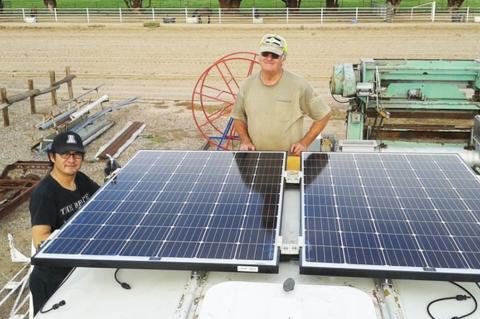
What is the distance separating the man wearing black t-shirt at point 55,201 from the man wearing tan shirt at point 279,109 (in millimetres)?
1838

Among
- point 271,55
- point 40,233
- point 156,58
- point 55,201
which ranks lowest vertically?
point 156,58

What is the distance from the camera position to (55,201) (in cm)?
422

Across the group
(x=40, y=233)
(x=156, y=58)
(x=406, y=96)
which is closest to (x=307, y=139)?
(x=40, y=233)

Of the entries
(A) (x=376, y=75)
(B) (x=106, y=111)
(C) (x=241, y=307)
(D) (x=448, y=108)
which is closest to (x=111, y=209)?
(C) (x=241, y=307)

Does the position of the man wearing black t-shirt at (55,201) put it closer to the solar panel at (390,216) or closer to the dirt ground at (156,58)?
the solar panel at (390,216)

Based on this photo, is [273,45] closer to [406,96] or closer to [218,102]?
[406,96]

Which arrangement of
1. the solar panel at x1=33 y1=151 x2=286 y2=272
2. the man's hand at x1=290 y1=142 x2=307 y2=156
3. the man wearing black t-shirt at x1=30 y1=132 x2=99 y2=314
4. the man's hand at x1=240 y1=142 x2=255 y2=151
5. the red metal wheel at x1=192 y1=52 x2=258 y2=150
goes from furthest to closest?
the red metal wheel at x1=192 y1=52 x2=258 y2=150
the man's hand at x1=240 y1=142 x2=255 y2=151
the man's hand at x1=290 y1=142 x2=307 y2=156
the man wearing black t-shirt at x1=30 y1=132 x2=99 y2=314
the solar panel at x1=33 y1=151 x2=286 y2=272

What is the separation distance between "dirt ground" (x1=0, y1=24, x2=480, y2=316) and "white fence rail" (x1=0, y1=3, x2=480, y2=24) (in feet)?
10.1

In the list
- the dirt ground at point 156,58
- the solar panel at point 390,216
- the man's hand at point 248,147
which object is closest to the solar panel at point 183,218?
the solar panel at point 390,216

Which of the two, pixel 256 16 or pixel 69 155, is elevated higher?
pixel 256 16

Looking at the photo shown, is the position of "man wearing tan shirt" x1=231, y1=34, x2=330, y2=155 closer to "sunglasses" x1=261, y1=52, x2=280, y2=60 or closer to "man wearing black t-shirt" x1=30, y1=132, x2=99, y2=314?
"sunglasses" x1=261, y1=52, x2=280, y2=60

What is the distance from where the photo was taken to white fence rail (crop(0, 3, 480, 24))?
3394 centimetres

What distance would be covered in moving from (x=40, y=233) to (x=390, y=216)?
270 cm

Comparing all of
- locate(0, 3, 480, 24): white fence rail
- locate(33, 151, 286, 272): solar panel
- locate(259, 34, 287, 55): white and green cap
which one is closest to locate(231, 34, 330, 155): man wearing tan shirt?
locate(259, 34, 287, 55): white and green cap
